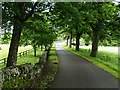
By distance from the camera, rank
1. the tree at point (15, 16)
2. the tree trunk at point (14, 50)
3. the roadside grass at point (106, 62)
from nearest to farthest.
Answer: the tree at point (15, 16) < the tree trunk at point (14, 50) < the roadside grass at point (106, 62)

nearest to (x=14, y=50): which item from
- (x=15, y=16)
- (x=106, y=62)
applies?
(x=15, y=16)

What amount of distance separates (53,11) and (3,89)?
10437 millimetres

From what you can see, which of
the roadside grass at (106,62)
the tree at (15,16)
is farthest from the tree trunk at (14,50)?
the roadside grass at (106,62)

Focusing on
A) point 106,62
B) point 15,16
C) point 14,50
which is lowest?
point 106,62

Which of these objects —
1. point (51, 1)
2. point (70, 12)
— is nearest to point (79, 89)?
point (70, 12)

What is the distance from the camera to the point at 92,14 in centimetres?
1802

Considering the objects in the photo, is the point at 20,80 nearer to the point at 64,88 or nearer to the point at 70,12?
the point at 64,88

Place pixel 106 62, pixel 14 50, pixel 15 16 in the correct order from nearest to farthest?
pixel 15 16 → pixel 14 50 → pixel 106 62

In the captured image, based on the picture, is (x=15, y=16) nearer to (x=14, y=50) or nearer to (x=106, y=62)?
(x=14, y=50)

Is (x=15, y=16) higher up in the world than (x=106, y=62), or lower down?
higher up

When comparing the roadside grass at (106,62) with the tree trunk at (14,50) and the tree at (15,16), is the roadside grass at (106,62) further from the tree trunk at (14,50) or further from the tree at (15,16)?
the tree at (15,16)

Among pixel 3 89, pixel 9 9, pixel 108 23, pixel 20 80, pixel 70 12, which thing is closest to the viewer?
pixel 3 89

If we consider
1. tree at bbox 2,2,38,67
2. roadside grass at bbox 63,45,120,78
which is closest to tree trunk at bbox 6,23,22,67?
tree at bbox 2,2,38,67

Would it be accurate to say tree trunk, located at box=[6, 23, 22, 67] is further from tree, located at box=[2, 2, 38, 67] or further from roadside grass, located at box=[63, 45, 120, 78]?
roadside grass, located at box=[63, 45, 120, 78]
